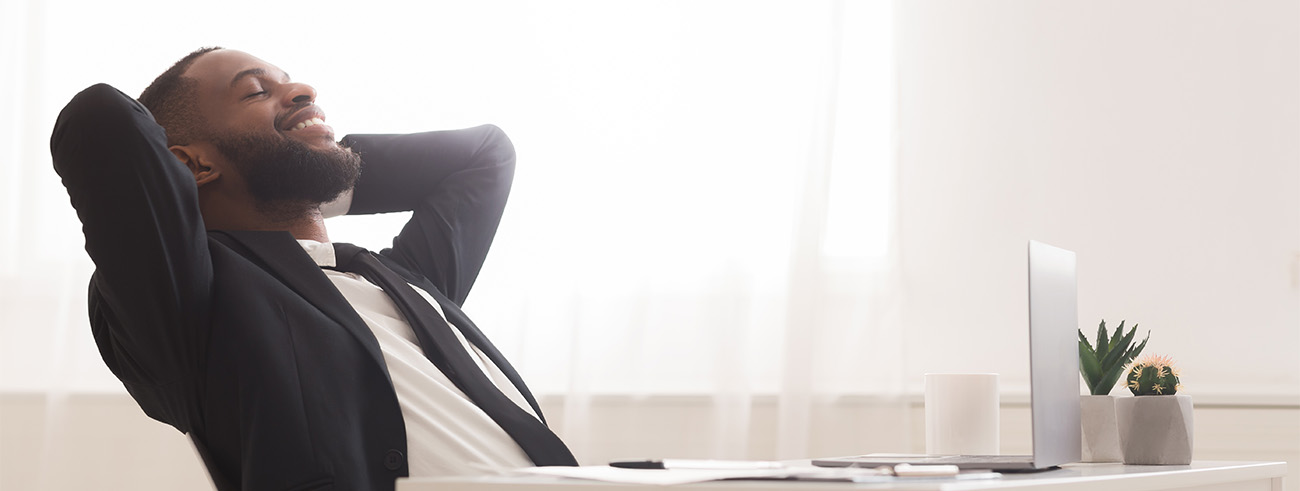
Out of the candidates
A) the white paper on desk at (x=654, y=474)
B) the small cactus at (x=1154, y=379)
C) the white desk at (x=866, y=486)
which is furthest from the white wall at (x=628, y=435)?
the white paper on desk at (x=654, y=474)

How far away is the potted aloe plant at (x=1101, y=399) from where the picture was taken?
1.25 meters

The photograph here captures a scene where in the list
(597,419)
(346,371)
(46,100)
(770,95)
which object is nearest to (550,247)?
(597,419)

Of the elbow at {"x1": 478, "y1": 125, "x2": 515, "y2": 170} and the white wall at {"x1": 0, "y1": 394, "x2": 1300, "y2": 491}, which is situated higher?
the elbow at {"x1": 478, "y1": 125, "x2": 515, "y2": 170}

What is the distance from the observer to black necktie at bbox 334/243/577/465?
133 centimetres

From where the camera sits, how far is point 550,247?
2.16 meters

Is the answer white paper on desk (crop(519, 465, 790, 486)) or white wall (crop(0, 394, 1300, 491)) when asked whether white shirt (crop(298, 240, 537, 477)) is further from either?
white wall (crop(0, 394, 1300, 491))

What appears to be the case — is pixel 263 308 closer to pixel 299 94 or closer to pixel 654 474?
pixel 299 94

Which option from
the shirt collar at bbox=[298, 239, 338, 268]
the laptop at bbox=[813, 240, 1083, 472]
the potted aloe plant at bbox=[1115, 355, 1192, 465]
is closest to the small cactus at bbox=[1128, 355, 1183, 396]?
the potted aloe plant at bbox=[1115, 355, 1192, 465]

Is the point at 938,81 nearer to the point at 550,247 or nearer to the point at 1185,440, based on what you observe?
the point at 550,247

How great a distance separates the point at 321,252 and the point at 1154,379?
3.19ft

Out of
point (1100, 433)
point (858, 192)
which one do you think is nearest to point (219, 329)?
point (1100, 433)

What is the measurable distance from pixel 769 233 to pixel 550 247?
40 centimetres

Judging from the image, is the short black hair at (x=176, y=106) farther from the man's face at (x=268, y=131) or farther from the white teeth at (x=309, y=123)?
the white teeth at (x=309, y=123)

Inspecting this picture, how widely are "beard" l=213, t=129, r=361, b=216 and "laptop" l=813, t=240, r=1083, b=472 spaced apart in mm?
786
